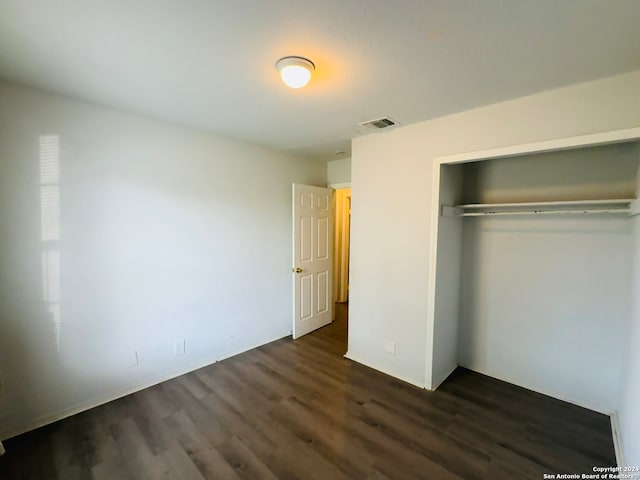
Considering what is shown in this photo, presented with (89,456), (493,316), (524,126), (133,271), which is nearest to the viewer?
(89,456)

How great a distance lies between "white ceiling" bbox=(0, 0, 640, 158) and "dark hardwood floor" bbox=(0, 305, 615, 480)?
2.41 metres

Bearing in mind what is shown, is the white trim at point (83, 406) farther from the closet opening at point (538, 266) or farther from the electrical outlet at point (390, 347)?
the closet opening at point (538, 266)

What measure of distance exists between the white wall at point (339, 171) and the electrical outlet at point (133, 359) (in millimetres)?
3057

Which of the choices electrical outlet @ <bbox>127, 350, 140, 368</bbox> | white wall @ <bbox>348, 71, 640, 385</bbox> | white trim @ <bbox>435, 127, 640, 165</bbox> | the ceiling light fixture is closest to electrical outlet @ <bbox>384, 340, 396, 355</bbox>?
white wall @ <bbox>348, 71, 640, 385</bbox>

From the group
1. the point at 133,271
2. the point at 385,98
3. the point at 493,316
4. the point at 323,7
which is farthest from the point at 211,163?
the point at 493,316

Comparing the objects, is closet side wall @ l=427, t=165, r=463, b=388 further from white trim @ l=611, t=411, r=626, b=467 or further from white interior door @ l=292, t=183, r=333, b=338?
white interior door @ l=292, t=183, r=333, b=338

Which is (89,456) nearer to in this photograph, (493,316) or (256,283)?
(256,283)

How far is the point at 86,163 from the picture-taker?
2225 millimetres

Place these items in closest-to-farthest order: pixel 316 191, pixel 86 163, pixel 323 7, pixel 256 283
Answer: pixel 323 7 < pixel 86 163 < pixel 256 283 < pixel 316 191

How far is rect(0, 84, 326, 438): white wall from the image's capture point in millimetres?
1995

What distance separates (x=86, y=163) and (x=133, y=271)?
93 cm

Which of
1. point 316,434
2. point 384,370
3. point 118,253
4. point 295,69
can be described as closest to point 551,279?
point 384,370

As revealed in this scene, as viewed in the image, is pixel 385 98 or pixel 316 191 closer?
pixel 385 98

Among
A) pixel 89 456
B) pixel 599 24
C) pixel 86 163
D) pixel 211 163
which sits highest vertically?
pixel 599 24
